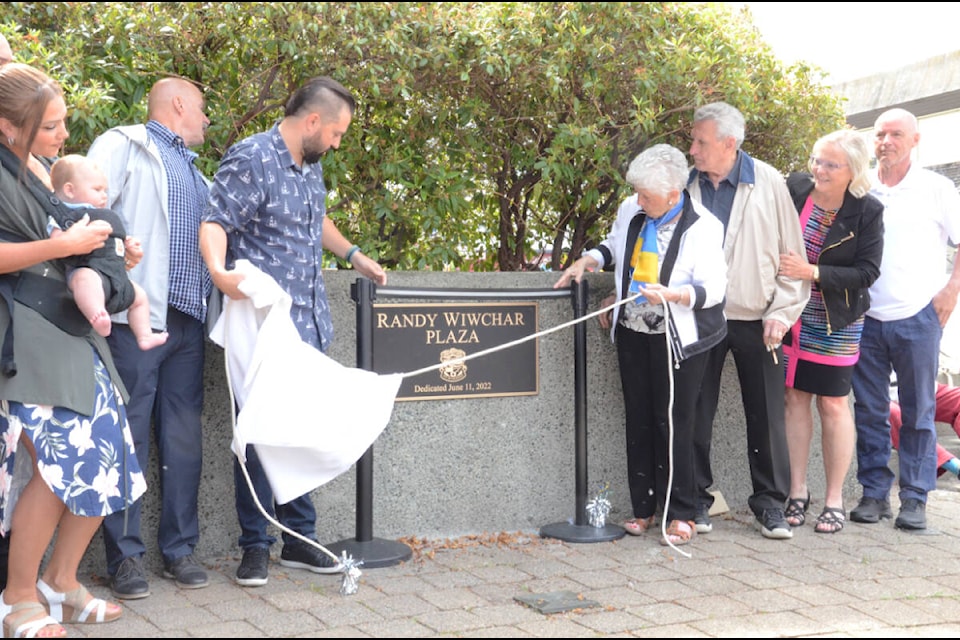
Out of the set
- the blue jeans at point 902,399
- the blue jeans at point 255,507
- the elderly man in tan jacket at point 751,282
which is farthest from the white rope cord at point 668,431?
the blue jeans at point 255,507

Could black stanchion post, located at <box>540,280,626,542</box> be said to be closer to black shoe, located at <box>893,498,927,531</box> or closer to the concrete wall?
the concrete wall

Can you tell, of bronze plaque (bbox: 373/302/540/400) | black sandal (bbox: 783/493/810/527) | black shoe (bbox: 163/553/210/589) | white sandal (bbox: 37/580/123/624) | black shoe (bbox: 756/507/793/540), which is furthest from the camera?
black sandal (bbox: 783/493/810/527)

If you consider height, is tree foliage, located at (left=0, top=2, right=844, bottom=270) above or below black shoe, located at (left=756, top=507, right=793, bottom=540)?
above

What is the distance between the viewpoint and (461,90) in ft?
17.7

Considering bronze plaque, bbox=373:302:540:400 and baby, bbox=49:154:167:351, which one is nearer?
baby, bbox=49:154:167:351

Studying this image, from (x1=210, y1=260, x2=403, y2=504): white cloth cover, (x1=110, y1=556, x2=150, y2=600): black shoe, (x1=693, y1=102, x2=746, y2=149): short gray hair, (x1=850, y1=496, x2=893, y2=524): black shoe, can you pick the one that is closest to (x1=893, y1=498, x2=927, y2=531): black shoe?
(x1=850, y1=496, x2=893, y2=524): black shoe

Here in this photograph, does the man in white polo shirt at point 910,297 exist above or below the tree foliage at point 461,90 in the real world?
below

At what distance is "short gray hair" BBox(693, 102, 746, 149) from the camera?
16.8 feet

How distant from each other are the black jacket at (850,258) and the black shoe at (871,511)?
1.04m

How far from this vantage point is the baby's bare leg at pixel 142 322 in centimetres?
374

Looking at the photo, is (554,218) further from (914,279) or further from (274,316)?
(274,316)

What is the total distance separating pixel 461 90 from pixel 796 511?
2.80 metres

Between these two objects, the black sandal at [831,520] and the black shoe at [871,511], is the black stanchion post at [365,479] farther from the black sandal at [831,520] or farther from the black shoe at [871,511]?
the black shoe at [871,511]

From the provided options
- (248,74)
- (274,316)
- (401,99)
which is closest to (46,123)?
(274,316)
